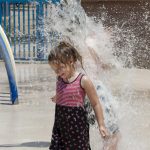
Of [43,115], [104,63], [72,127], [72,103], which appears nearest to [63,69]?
[72,103]

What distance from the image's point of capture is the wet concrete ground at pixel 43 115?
6.23 metres

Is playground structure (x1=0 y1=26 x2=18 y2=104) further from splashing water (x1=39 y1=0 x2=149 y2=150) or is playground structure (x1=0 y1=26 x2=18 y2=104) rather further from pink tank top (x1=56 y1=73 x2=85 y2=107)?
pink tank top (x1=56 y1=73 x2=85 y2=107)

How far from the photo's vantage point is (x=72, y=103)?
13.5 feet

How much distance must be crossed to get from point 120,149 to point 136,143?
52cm

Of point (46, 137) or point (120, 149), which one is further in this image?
point (46, 137)

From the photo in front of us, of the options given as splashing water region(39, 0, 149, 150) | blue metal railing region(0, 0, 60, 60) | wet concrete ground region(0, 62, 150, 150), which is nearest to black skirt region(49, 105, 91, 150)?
splashing water region(39, 0, 149, 150)

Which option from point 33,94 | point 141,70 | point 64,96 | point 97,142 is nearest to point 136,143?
point 97,142

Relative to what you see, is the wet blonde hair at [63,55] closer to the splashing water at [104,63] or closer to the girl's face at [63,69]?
the girl's face at [63,69]

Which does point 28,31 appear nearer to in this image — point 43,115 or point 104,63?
point 43,115

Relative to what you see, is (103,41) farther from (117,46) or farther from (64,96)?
(117,46)

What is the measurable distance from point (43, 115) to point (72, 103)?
3.83 m

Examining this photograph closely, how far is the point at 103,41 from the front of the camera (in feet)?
17.9

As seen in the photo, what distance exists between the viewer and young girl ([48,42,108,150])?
4062 millimetres

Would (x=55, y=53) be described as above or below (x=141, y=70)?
above
